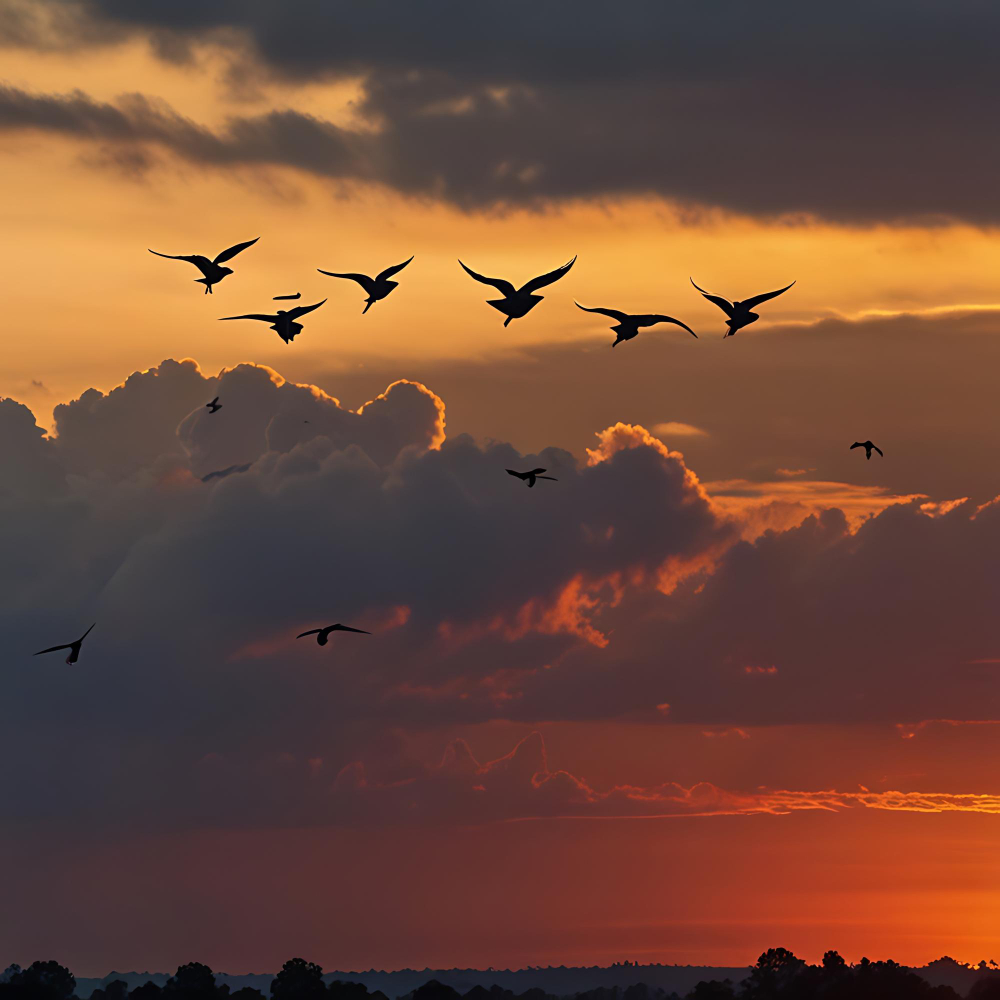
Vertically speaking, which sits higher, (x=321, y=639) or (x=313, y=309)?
(x=313, y=309)

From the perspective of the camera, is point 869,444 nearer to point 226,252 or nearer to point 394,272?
point 394,272

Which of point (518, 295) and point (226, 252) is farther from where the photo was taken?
point (226, 252)

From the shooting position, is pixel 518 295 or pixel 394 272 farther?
pixel 394 272

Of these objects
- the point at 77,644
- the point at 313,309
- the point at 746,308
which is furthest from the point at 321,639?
the point at 746,308

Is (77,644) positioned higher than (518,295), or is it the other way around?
(518,295)

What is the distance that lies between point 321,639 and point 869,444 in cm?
4626

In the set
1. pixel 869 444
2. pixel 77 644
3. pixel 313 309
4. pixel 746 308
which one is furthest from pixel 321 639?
pixel 869 444

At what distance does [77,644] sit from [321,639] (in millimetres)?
12575

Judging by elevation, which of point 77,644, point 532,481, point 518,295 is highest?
point 518,295

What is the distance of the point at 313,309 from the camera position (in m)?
98.6

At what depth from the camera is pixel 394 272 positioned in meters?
95.3

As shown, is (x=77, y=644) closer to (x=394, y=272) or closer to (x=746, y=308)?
(x=394, y=272)

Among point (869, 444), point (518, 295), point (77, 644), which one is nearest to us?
point (518, 295)

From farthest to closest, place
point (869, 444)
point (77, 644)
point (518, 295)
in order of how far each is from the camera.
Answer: point (869, 444) → point (77, 644) → point (518, 295)
